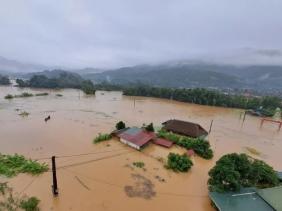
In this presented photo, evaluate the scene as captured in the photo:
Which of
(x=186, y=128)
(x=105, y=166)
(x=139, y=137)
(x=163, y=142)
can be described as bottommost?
(x=105, y=166)

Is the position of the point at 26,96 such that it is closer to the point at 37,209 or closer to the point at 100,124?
the point at 100,124

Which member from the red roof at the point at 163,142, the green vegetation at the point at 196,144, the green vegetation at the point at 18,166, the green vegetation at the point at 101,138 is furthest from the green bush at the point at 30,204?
the green vegetation at the point at 196,144

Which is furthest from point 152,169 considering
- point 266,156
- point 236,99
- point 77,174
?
point 236,99

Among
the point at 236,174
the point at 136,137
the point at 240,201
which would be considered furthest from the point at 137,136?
the point at 240,201

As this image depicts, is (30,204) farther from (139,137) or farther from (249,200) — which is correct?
(249,200)

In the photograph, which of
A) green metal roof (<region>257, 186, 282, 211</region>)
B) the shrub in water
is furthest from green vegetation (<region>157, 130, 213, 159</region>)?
green metal roof (<region>257, 186, 282, 211</region>)

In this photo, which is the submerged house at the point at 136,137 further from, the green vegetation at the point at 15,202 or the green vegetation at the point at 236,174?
the green vegetation at the point at 15,202

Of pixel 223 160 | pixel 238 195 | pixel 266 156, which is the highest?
pixel 223 160
